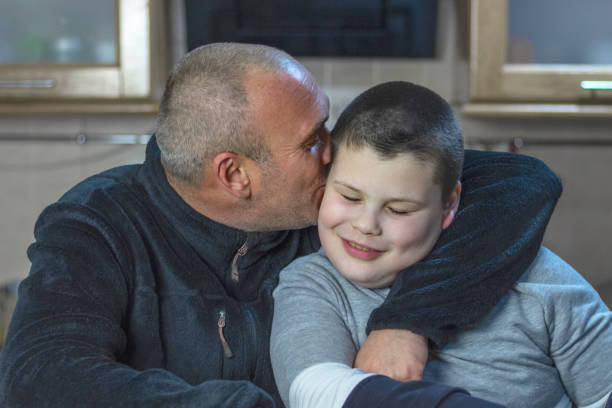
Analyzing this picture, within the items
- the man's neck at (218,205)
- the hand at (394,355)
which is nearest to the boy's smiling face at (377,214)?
the hand at (394,355)

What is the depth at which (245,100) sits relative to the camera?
1.16m

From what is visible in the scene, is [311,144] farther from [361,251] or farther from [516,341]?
[516,341]

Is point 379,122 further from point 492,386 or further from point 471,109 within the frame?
point 471,109

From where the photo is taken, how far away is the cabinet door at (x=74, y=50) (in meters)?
2.14

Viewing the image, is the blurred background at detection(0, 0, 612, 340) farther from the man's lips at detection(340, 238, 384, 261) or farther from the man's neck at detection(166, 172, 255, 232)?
the man's lips at detection(340, 238, 384, 261)

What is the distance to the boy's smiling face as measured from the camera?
0.96 meters

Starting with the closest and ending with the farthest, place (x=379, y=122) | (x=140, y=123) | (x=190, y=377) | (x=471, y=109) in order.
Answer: (x=379, y=122) → (x=190, y=377) → (x=471, y=109) → (x=140, y=123)

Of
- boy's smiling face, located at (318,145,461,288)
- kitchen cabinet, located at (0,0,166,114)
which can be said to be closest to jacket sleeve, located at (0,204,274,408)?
boy's smiling face, located at (318,145,461,288)

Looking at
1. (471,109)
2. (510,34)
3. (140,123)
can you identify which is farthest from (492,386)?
(140,123)

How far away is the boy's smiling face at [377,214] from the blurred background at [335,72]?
1.27 meters

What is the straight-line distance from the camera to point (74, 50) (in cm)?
223

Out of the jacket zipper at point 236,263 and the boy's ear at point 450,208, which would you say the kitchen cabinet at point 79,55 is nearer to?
the jacket zipper at point 236,263

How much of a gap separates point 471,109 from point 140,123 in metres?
1.11

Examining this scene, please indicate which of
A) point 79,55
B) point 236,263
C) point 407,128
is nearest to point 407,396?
point 407,128
